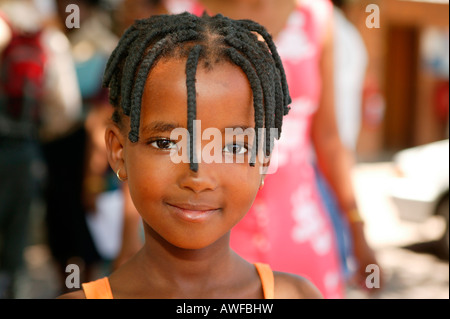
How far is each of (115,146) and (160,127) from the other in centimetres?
24

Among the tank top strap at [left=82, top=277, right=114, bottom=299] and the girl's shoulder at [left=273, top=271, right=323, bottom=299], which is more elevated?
the tank top strap at [left=82, top=277, right=114, bottom=299]

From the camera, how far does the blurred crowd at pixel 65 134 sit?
3.91 metres

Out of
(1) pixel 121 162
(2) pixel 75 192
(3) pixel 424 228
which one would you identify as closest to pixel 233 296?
(1) pixel 121 162

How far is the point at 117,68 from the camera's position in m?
1.53

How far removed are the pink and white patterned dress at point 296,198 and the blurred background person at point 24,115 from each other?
→ 2141 millimetres

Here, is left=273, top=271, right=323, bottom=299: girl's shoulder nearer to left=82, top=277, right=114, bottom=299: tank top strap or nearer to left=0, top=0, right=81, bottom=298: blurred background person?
left=82, top=277, right=114, bottom=299: tank top strap

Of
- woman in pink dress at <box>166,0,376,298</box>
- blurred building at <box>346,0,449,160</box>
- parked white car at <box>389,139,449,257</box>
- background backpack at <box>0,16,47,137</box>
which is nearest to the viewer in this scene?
woman in pink dress at <box>166,0,376,298</box>

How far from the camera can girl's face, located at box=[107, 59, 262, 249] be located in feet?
4.36

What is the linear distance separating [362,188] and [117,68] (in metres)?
8.74

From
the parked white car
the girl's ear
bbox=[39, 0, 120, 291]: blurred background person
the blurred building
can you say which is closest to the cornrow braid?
the girl's ear

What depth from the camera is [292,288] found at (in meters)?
1.62

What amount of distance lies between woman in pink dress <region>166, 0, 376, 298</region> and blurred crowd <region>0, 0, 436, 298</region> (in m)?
1.41

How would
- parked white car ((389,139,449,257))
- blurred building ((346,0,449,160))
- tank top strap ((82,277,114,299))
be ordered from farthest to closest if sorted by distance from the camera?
blurred building ((346,0,449,160)) < parked white car ((389,139,449,257)) < tank top strap ((82,277,114,299))
